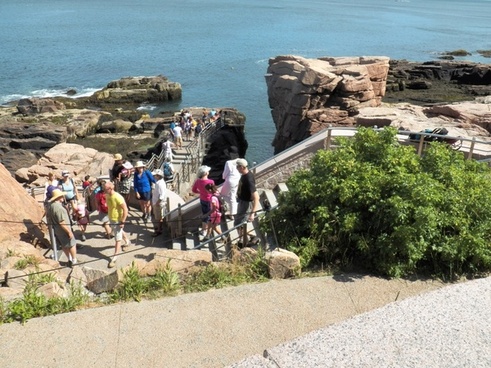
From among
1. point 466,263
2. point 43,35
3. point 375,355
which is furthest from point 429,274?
point 43,35

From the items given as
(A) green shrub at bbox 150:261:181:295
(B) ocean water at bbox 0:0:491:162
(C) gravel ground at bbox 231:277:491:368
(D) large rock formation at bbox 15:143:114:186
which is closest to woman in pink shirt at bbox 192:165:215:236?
(A) green shrub at bbox 150:261:181:295

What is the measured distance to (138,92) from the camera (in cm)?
4725

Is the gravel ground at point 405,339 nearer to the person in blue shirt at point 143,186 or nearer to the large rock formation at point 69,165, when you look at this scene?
the person in blue shirt at point 143,186

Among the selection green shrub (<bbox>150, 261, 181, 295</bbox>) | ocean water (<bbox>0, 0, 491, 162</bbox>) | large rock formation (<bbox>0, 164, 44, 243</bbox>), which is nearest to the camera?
green shrub (<bbox>150, 261, 181, 295</bbox>)

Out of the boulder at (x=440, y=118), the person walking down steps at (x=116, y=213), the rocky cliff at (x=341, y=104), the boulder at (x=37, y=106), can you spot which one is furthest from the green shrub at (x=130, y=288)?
the boulder at (x=37, y=106)

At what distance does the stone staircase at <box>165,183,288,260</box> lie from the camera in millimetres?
8594

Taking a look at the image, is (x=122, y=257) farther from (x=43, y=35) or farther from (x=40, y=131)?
(x=43, y=35)

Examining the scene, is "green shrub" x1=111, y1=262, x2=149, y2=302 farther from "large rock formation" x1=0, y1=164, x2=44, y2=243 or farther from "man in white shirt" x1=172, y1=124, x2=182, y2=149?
"man in white shirt" x1=172, y1=124, x2=182, y2=149

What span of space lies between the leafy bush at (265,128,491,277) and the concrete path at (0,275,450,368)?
433 millimetres

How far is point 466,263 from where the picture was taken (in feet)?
22.8

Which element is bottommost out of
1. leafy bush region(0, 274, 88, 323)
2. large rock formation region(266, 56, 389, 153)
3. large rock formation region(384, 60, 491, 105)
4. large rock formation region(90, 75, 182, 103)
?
large rock formation region(90, 75, 182, 103)

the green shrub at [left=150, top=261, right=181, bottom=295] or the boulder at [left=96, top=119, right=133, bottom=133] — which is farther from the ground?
the green shrub at [left=150, top=261, right=181, bottom=295]

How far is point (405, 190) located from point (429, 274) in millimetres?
1215

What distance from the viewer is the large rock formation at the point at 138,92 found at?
153 feet
